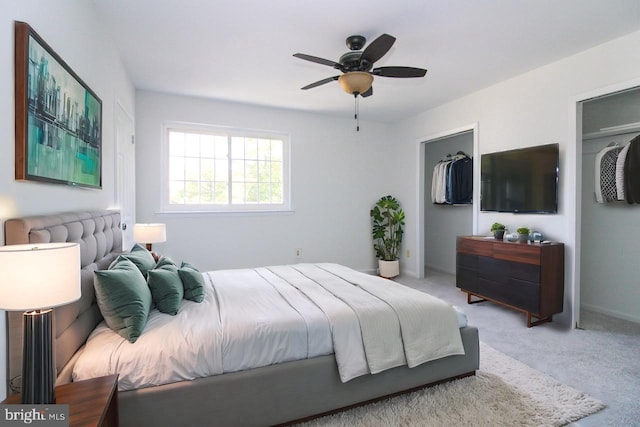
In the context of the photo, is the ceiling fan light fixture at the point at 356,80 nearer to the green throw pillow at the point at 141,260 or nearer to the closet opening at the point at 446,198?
the green throw pillow at the point at 141,260

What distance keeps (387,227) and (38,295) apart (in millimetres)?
4835

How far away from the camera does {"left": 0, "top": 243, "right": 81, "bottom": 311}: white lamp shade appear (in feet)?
2.99

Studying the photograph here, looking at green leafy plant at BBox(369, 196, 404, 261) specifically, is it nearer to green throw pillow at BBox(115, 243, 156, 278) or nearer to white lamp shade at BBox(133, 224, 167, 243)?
white lamp shade at BBox(133, 224, 167, 243)

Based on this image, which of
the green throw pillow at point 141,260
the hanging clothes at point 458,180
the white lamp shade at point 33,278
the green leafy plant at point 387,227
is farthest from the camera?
the green leafy plant at point 387,227

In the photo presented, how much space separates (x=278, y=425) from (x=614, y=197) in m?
3.68

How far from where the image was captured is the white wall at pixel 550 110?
271 centimetres

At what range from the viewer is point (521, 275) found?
119 inches

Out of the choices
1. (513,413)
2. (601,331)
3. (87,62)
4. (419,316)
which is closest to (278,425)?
(419,316)

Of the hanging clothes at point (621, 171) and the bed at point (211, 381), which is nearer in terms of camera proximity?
the bed at point (211, 381)

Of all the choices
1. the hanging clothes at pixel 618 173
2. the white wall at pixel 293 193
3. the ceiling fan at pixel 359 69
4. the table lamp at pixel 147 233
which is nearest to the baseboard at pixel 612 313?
the hanging clothes at pixel 618 173

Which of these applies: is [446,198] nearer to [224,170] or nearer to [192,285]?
[224,170]

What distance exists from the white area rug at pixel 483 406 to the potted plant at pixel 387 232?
9.56 feet

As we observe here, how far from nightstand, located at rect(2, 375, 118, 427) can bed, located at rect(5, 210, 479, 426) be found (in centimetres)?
18

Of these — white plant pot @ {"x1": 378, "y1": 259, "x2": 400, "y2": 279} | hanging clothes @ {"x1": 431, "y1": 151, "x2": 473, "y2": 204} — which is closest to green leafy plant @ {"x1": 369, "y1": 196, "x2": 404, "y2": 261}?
white plant pot @ {"x1": 378, "y1": 259, "x2": 400, "y2": 279}
